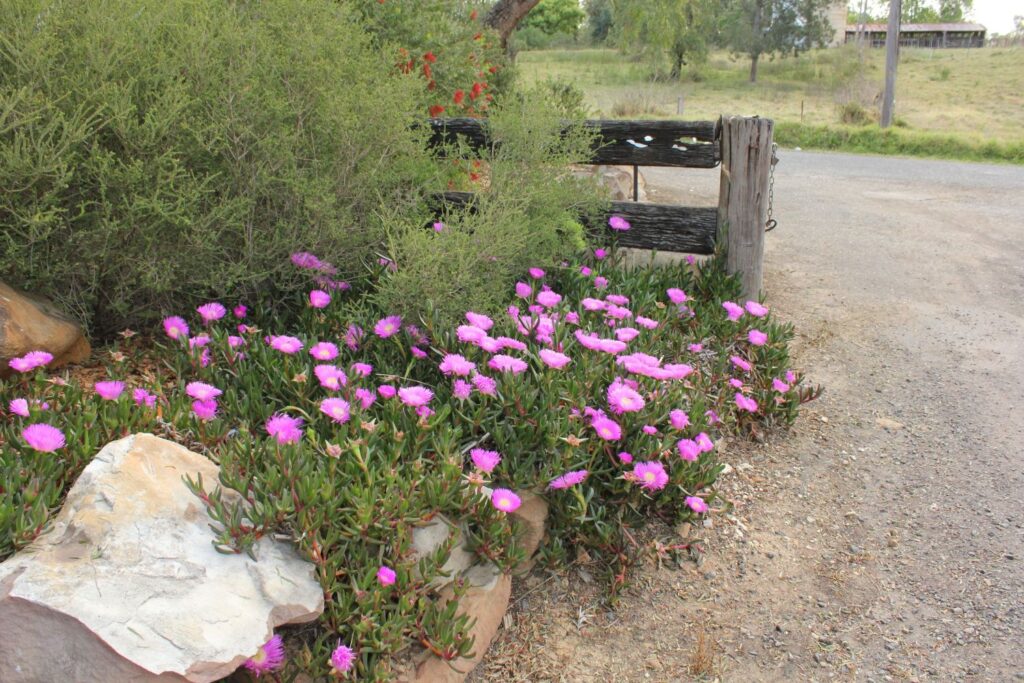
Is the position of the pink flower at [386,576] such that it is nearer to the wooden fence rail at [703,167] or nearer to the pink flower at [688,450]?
the pink flower at [688,450]

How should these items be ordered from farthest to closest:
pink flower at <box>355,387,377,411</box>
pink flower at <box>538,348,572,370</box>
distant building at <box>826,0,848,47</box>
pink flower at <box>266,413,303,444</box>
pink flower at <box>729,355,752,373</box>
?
distant building at <box>826,0,848,47</box>, pink flower at <box>729,355,752,373</box>, pink flower at <box>538,348,572,370</box>, pink flower at <box>355,387,377,411</box>, pink flower at <box>266,413,303,444</box>

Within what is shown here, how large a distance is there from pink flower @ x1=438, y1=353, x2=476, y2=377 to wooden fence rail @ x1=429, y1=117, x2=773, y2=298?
200cm

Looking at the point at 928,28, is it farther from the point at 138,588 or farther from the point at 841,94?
the point at 138,588

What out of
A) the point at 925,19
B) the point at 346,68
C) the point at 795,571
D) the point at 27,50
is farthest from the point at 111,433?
the point at 925,19

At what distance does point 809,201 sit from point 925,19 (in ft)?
218

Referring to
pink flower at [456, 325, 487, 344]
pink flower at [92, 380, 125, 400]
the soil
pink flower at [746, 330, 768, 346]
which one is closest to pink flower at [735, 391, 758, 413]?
the soil

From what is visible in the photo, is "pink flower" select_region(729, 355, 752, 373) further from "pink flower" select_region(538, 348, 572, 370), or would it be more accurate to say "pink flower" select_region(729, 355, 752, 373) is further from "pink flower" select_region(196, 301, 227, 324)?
"pink flower" select_region(196, 301, 227, 324)

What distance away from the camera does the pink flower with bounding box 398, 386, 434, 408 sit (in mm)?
2846

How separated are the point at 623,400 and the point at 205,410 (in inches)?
54.8

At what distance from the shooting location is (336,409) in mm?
2770

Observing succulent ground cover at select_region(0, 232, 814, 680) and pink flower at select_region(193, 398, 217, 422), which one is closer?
succulent ground cover at select_region(0, 232, 814, 680)

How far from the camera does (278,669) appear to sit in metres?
2.32

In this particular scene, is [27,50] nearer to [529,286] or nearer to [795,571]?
[529,286]

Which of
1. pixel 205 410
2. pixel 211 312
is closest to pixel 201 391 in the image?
pixel 205 410
